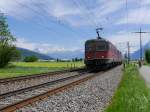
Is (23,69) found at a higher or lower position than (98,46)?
lower

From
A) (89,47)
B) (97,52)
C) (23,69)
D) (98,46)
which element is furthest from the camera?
(23,69)

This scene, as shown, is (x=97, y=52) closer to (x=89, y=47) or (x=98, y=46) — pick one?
(x=98, y=46)

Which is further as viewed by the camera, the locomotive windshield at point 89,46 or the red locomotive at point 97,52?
the locomotive windshield at point 89,46

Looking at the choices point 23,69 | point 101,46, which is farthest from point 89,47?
point 23,69

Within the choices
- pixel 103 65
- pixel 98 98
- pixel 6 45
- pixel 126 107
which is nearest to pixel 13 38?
pixel 6 45

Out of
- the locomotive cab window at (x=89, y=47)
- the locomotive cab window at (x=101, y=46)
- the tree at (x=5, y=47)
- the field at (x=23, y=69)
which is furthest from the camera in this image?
the tree at (x=5, y=47)

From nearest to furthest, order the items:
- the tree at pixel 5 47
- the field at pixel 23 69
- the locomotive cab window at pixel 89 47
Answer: the field at pixel 23 69
the locomotive cab window at pixel 89 47
the tree at pixel 5 47

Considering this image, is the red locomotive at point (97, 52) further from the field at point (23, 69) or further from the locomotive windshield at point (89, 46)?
the field at point (23, 69)

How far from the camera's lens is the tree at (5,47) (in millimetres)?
57541

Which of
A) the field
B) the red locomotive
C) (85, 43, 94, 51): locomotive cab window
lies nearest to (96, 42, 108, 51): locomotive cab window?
the red locomotive

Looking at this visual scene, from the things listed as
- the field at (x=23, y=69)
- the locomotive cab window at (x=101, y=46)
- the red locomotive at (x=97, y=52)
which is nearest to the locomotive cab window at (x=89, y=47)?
the red locomotive at (x=97, y=52)

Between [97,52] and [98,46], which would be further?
[98,46]

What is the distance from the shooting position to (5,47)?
59750mm

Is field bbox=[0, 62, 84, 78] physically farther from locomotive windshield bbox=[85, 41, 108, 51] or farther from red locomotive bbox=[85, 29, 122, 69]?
locomotive windshield bbox=[85, 41, 108, 51]
